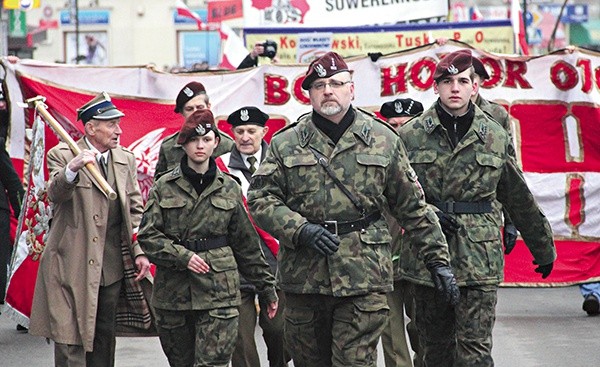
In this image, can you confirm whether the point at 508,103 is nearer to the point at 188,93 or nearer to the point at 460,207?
the point at 188,93

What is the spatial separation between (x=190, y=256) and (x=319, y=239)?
1.13m

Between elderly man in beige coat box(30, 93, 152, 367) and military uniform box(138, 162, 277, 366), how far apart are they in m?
0.63

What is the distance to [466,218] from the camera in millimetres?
8148

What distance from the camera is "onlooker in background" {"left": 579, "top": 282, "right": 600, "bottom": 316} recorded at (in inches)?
495

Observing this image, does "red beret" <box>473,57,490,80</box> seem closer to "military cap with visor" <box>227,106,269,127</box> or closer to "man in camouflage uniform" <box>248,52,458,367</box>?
"military cap with visor" <box>227,106,269,127</box>

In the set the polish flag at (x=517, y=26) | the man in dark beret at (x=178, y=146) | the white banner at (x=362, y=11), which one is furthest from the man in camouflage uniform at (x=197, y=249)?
the white banner at (x=362, y=11)

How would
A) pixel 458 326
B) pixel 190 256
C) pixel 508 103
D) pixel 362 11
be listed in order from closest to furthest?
pixel 190 256 < pixel 458 326 < pixel 508 103 < pixel 362 11

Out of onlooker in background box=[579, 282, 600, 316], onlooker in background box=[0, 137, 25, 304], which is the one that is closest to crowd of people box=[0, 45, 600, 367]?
onlooker in background box=[0, 137, 25, 304]

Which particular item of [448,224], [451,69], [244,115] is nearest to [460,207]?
[448,224]

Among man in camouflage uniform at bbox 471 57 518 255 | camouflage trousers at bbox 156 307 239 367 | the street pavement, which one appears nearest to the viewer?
camouflage trousers at bbox 156 307 239 367

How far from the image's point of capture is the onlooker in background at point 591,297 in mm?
12578

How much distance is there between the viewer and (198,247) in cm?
808

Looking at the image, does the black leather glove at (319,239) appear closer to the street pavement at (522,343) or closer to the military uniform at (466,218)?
the military uniform at (466,218)

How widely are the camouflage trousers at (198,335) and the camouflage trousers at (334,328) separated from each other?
61 centimetres
